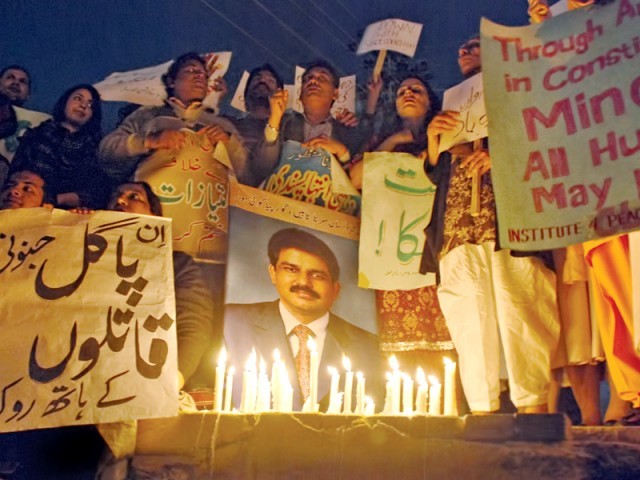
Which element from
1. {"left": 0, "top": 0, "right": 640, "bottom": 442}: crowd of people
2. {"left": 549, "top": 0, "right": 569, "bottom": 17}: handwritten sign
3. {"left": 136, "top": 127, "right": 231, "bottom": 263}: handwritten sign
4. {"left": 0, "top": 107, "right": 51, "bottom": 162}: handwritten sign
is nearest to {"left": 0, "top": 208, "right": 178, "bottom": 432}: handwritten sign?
{"left": 0, "top": 0, "right": 640, "bottom": 442}: crowd of people

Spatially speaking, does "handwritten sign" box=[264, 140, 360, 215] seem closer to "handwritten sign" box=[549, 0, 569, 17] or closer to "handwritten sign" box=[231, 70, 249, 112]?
"handwritten sign" box=[231, 70, 249, 112]

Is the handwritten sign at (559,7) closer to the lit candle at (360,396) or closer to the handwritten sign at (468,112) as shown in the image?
the handwritten sign at (468,112)

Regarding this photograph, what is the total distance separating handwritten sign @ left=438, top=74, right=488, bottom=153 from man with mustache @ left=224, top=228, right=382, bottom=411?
1.45 m

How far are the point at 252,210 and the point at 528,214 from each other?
2.87 metres

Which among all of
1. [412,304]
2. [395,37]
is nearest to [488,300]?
[412,304]

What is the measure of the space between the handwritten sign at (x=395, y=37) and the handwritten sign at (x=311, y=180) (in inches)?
47.0

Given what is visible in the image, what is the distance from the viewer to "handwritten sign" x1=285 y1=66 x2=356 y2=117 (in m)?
7.64

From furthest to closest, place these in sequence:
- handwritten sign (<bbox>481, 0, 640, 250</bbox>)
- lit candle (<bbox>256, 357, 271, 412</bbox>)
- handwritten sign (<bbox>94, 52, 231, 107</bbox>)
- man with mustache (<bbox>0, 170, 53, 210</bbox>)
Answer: handwritten sign (<bbox>94, 52, 231, 107</bbox>)
man with mustache (<bbox>0, 170, 53, 210</bbox>)
lit candle (<bbox>256, 357, 271, 412</bbox>)
handwritten sign (<bbox>481, 0, 640, 250</bbox>)

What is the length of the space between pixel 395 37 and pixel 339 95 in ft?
2.47

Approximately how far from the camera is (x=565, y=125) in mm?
4996

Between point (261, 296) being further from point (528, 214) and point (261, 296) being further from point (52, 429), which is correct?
point (528, 214)

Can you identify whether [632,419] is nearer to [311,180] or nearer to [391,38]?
[311,180]

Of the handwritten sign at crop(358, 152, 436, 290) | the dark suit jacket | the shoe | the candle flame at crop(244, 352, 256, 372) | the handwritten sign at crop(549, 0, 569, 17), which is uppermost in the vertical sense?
the handwritten sign at crop(549, 0, 569, 17)

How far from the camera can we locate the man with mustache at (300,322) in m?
6.84
